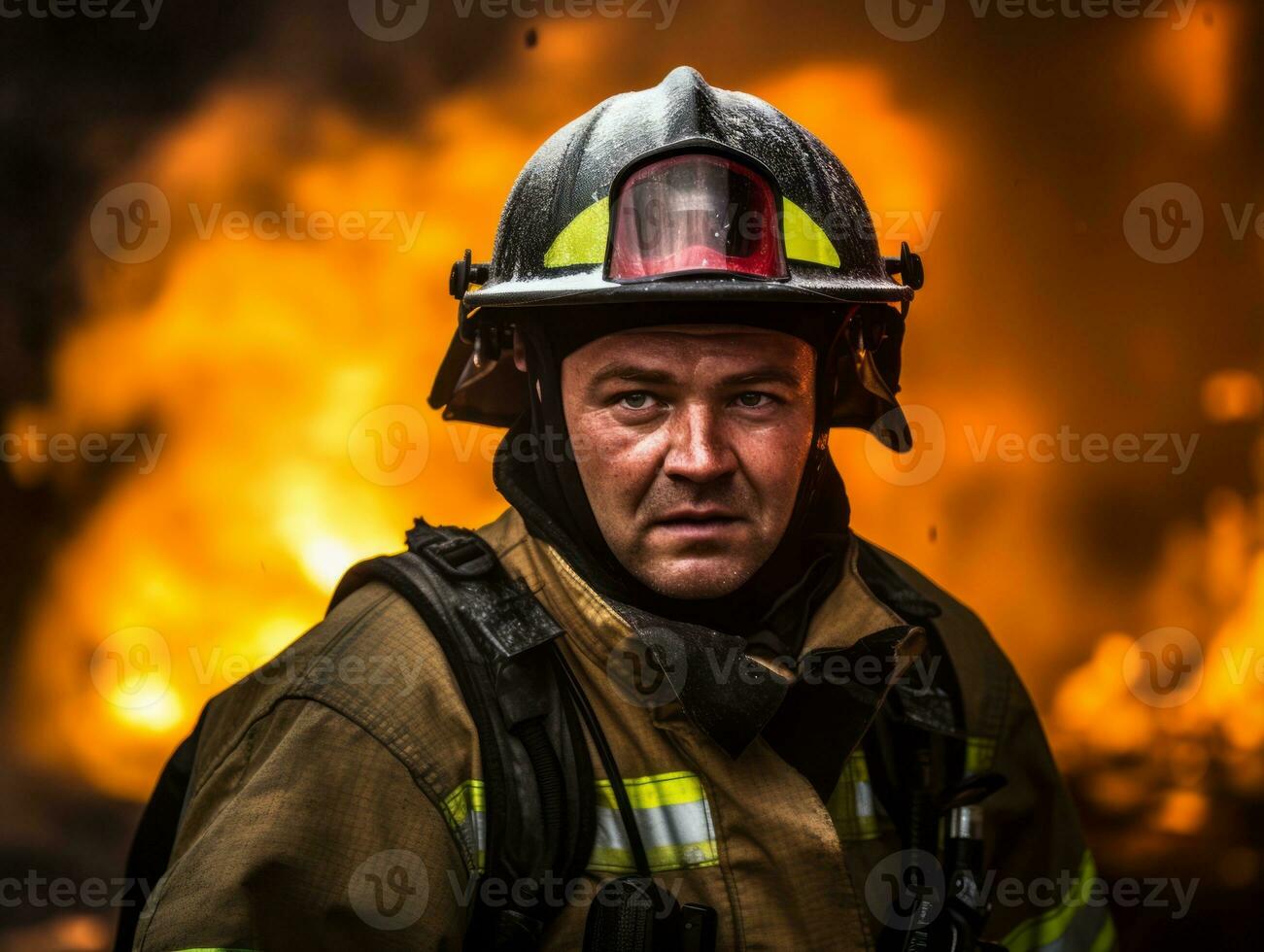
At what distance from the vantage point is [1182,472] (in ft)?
17.7

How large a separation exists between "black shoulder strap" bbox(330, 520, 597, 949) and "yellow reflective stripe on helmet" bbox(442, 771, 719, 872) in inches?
1.4

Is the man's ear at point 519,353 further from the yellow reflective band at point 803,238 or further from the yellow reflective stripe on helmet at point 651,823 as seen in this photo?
the yellow reflective stripe on helmet at point 651,823

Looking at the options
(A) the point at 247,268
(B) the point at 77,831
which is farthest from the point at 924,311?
(B) the point at 77,831

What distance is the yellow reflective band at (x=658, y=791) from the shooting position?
2127 millimetres

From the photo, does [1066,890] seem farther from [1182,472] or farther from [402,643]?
[1182,472]

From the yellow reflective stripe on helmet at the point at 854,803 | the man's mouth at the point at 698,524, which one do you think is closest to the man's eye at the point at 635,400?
the man's mouth at the point at 698,524

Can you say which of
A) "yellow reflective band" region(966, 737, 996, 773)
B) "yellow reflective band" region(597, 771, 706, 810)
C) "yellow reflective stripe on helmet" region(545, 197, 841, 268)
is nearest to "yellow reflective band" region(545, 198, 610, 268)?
"yellow reflective stripe on helmet" region(545, 197, 841, 268)

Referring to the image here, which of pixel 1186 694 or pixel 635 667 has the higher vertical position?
pixel 635 667

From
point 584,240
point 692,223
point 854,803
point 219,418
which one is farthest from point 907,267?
point 219,418

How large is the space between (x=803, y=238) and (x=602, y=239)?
409mm

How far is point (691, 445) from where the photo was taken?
2.25 m

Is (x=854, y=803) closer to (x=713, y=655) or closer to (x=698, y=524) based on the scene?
(x=713, y=655)

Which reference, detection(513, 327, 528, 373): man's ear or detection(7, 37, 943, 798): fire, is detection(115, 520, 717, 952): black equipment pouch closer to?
detection(513, 327, 528, 373): man's ear

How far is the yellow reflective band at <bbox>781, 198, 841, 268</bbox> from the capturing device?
94.6 inches
